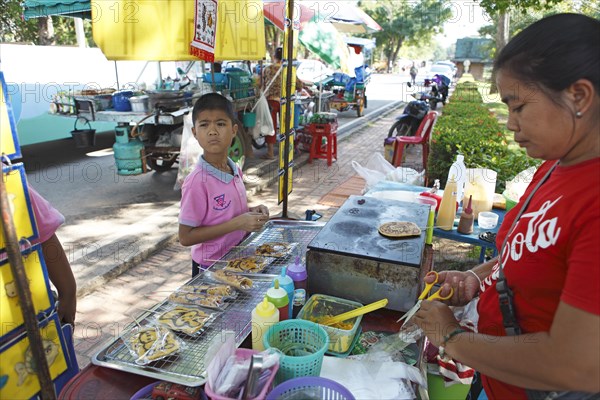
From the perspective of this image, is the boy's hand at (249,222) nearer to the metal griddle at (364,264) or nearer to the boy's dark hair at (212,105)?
the metal griddle at (364,264)

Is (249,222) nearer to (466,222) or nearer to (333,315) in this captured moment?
(333,315)

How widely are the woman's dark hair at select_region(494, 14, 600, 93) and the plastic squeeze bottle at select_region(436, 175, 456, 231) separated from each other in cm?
183

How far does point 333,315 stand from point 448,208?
5.23 ft

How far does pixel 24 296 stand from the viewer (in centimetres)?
100

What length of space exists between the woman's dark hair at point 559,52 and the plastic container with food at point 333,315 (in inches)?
37.5

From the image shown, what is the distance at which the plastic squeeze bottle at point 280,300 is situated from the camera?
4.45ft

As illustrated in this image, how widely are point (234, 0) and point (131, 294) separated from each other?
8.41 ft

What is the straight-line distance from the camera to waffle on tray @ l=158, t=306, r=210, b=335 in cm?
141

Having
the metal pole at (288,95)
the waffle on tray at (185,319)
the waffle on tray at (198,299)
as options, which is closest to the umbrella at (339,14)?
the metal pole at (288,95)

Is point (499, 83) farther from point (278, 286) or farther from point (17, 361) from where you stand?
point (17, 361)

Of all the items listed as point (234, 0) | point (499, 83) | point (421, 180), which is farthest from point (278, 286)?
point (421, 180)

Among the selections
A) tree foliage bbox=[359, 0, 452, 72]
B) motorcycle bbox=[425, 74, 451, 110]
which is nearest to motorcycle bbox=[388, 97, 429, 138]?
motorcycle bbox=[425, 74, 451, 110]

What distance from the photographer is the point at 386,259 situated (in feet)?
5.00

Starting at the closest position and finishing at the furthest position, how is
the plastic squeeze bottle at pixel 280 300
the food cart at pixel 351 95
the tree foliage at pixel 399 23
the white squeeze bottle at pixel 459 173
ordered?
the plastic squeeze bottle at pixel 280 300 < the white squeeze bottle at pixel 459 173 < the food cart at pixel 351 95 < the tree foliage at pixel 399 23
